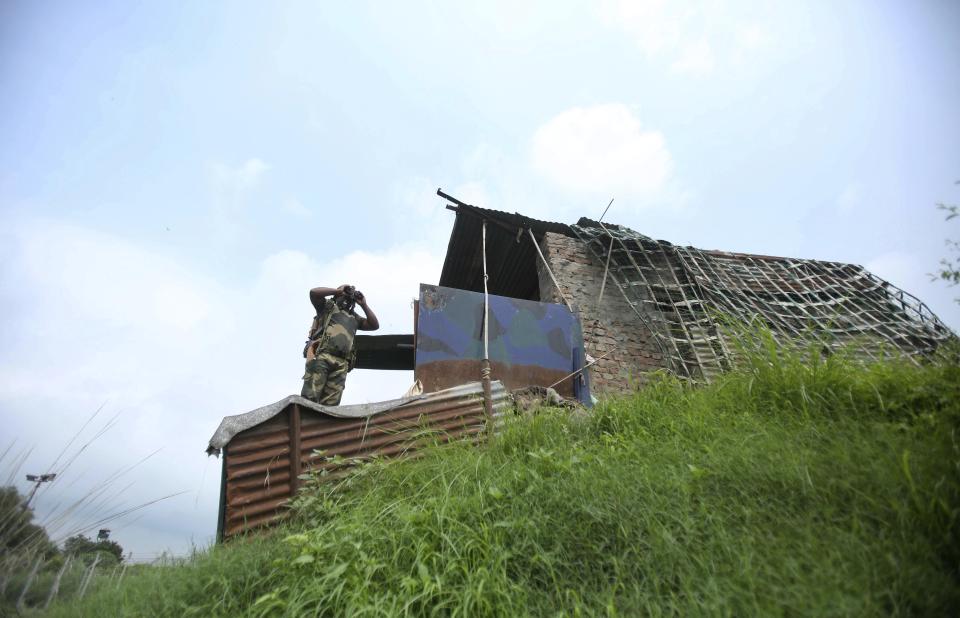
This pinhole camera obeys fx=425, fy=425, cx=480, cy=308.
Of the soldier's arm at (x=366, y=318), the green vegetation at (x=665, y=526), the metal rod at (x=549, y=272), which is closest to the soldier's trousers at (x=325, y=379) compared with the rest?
the soldier's arm at (x=366, y=318)

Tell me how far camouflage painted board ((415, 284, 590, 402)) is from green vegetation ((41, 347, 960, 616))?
7.16ft

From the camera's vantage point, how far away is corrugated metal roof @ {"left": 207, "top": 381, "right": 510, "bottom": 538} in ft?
9.73

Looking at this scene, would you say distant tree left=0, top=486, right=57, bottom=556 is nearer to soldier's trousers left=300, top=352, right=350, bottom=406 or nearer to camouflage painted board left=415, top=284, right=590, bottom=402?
soldier's trousers left=300, top=352, right=350, bottom=406

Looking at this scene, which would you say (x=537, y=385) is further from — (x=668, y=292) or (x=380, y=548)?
(x=380, y=548)

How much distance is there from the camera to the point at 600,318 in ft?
20.9

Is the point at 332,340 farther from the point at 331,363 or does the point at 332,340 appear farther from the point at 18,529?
the point at 18,529

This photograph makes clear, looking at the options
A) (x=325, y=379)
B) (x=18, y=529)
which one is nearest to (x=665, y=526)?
(x=18, y=529)

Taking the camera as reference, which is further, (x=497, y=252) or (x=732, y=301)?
(x=497, y=252)

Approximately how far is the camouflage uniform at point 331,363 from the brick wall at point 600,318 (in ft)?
10.4

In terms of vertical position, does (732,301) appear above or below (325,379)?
above

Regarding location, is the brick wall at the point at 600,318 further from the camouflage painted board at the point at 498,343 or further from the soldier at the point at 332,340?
the soldier at the point at 332,340

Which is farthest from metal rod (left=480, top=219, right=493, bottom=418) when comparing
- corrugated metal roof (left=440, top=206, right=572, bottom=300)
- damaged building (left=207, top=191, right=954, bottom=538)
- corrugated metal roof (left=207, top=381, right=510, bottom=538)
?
corrugated metal roof (left=440, top=206, right=572, bottom=300)

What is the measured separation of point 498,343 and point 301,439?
264 centimetres

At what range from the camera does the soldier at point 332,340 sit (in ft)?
13.6
